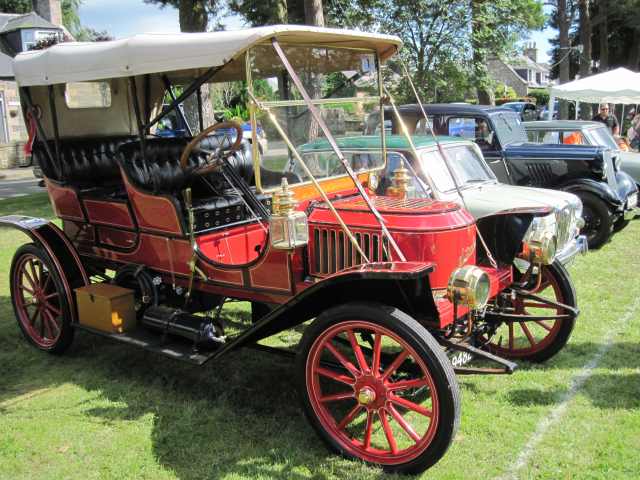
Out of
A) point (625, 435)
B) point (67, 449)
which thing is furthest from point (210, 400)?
point (625, 435)

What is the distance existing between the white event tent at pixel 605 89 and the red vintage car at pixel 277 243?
1086 cm

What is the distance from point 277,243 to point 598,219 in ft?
19.3

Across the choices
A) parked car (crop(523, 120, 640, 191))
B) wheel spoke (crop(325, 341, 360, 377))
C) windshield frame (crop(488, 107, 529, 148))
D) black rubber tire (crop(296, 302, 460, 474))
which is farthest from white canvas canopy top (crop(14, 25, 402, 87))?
parked car (crop(523, 120, 640, 191))

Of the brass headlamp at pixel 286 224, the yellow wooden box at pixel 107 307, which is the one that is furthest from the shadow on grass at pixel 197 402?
the brass headlamp at pixel 286 224

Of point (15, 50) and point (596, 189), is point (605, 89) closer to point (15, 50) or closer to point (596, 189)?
point (596, 189)

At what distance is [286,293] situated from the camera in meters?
3.45

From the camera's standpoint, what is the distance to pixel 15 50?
20141 millimetres

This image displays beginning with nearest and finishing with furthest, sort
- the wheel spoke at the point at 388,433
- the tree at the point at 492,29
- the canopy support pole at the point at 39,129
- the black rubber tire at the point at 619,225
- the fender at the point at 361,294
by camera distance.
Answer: the fender at the point at 361,294, the wheel spoke at the point at 388,433, the canopy support pole at the point at 39,129, the black rubber tire at the point at 619,225, the tree at the point at 492,29

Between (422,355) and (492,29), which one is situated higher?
(492,29)

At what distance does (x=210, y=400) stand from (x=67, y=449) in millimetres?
850

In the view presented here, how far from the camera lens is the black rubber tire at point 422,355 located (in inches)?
102

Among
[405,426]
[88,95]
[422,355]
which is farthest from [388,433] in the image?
[88,95]

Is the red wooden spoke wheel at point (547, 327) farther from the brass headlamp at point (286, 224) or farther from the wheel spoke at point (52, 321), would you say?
the wheel spoke at point (52, 321)

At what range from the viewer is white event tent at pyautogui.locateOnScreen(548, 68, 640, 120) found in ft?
43.5
